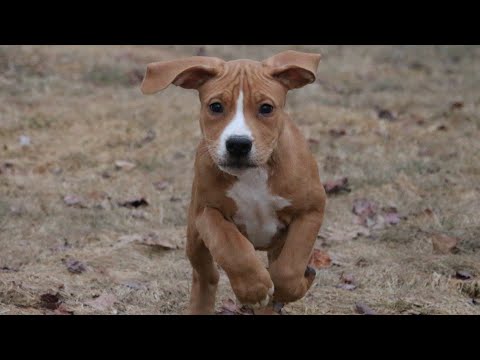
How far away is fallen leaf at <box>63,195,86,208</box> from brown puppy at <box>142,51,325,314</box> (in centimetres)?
312

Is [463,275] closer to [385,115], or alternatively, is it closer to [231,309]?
[231,309]

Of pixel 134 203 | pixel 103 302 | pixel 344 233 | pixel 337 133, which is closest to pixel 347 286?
pixel 344 233

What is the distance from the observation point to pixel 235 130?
4.52m

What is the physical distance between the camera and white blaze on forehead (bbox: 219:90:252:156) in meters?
4.51

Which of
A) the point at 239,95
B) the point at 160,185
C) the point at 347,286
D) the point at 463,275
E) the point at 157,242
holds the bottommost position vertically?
the point at 157,242

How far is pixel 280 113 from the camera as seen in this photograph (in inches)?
192

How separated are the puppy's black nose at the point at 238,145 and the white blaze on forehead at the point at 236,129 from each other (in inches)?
0.9

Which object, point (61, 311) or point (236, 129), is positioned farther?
point (61, 311)

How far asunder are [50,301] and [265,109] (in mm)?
2057

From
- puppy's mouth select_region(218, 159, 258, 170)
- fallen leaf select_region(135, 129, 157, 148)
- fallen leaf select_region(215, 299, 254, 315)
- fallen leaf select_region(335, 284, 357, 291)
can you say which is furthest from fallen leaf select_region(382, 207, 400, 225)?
fallen leaf select_region(135, 129, 157, 148)

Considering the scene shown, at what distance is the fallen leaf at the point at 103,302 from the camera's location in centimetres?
577

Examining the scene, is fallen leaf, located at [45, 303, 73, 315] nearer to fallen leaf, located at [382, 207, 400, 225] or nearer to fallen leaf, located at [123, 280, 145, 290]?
fallen leaf, located at [123, 280, 145, 290]

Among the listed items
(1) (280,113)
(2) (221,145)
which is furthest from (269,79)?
(2) (221,145)
